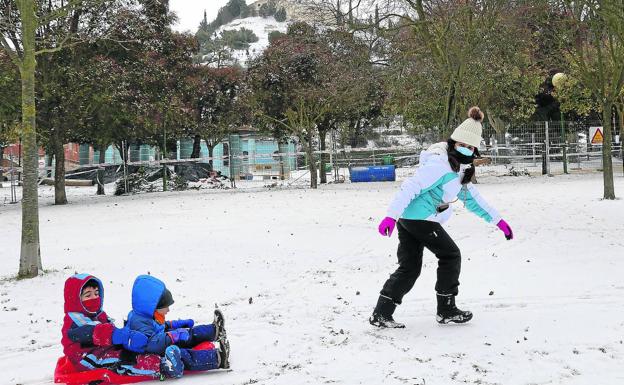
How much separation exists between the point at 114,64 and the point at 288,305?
1633cm

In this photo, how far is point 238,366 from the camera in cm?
454

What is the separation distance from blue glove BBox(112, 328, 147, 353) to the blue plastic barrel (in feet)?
75.3

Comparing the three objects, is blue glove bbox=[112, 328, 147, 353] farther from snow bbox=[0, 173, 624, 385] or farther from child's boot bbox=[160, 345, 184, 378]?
snow bbox=[0, 173, 624, 385]

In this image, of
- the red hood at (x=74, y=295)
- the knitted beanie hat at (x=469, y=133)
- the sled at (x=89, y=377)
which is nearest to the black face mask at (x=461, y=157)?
the knitted beanie hat at (x=469, y=133)

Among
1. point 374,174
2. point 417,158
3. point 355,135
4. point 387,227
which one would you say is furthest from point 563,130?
point 387,227

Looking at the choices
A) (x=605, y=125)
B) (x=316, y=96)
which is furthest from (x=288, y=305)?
(x=316, y=96)

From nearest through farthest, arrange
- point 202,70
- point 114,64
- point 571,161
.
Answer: point 114,64
point 571,161
point 202,70

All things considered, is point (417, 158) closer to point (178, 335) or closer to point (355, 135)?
point (355, 135)

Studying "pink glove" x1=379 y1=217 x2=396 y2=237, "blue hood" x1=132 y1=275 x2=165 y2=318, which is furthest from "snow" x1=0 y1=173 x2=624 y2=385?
"pink glove" x1=379 y1=217 x2=396 y2=237

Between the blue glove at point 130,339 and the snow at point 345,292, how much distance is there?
1.82ft

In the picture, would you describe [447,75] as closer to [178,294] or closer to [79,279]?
[178,294]

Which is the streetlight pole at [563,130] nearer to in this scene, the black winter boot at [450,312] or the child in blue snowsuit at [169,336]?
the black winter boot at [450,312]

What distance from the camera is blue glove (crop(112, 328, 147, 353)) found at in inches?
168

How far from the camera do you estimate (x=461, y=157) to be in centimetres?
→ 500
